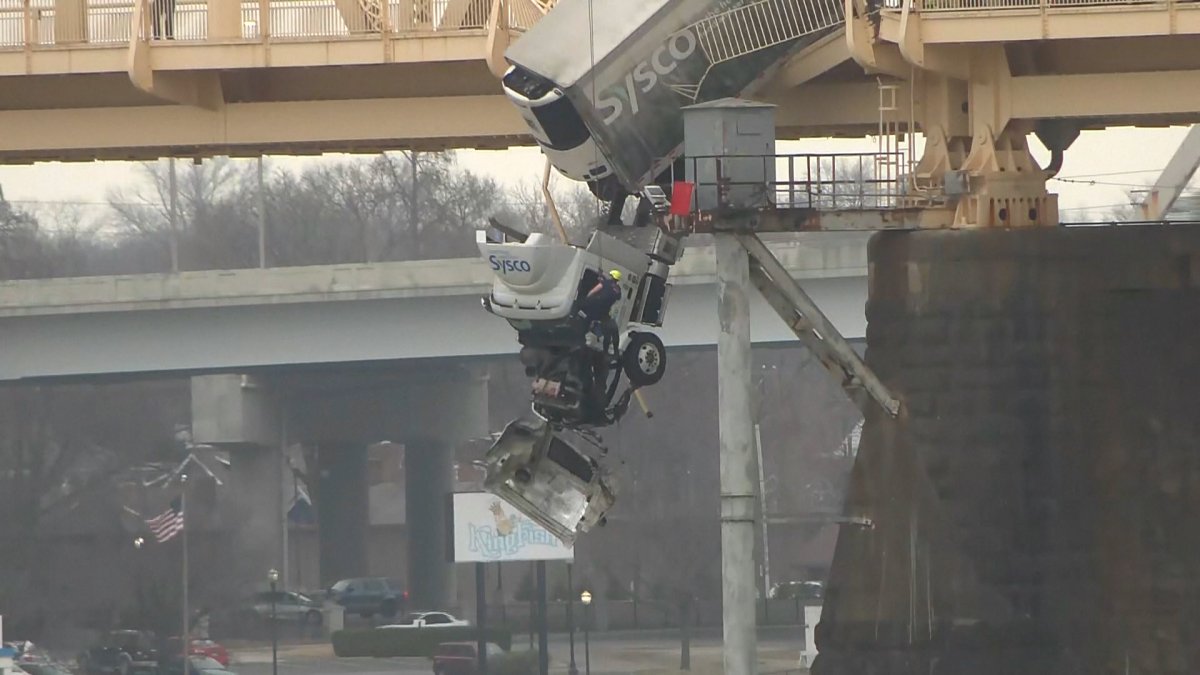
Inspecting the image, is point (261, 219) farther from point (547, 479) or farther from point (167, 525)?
point (547, 479)


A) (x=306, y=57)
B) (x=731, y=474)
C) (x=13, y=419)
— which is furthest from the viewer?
(x=13, y=419)

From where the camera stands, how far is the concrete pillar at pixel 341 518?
94.2 metres

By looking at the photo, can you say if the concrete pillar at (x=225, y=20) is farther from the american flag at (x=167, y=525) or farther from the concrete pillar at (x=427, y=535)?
the concrete pillar at (x=427, y=535)

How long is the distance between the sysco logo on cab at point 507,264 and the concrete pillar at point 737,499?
2361mm

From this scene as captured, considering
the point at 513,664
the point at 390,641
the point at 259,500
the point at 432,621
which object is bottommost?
the point at 513,664

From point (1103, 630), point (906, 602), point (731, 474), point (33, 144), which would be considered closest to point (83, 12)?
point (33, 144)

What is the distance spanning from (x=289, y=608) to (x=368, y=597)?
3756 mm

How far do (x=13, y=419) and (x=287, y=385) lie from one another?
12240mm

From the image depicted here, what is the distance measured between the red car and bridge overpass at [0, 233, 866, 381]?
9868 millimetres

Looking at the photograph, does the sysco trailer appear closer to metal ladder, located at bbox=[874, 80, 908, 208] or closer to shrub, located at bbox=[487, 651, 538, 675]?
metal ladder, located at bbox=[874, 80, 908, 208]

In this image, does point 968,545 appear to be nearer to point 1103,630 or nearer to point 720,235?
point 1103,630

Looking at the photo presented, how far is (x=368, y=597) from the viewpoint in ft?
291

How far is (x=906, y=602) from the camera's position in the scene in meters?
24.5

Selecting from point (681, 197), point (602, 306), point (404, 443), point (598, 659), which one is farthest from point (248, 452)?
point (681, 197)
